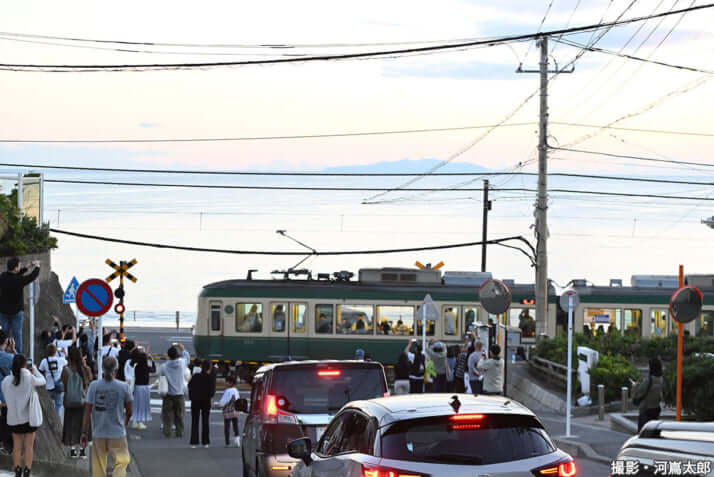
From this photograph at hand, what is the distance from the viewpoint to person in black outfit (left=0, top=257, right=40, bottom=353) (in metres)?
17.4

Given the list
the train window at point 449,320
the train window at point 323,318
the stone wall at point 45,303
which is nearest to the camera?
the stone wall at point 45,303

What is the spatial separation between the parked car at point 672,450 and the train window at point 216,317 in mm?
33293

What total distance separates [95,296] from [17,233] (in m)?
18.8

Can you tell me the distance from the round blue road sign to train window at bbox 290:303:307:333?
2216 cm

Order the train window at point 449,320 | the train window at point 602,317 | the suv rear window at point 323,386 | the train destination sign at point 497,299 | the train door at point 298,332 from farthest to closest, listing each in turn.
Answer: the train window at point 602,317, the train window at point 449,320, the train door at point 298,332, the train destination sign at point 497,299, the suv rear window at point 323,386

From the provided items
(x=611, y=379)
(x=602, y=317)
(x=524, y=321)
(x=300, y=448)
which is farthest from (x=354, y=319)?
(x=300, y=448)

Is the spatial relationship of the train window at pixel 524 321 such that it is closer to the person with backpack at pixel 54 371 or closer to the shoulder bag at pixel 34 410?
the person with backpack at pixel 54 371

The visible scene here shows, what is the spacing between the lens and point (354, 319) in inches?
1537

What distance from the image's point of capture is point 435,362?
1003 inches

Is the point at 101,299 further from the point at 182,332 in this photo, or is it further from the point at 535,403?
the point at 182,332

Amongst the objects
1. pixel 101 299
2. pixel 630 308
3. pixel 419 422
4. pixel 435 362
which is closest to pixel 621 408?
pixel 435 362

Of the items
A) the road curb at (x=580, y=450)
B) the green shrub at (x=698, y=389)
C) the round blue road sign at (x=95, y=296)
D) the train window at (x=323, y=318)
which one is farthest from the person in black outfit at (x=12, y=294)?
the train window at (x=323, y=318)

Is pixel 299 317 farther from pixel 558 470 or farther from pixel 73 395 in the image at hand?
pixel 558 470

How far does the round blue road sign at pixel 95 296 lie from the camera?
16.7 meters
